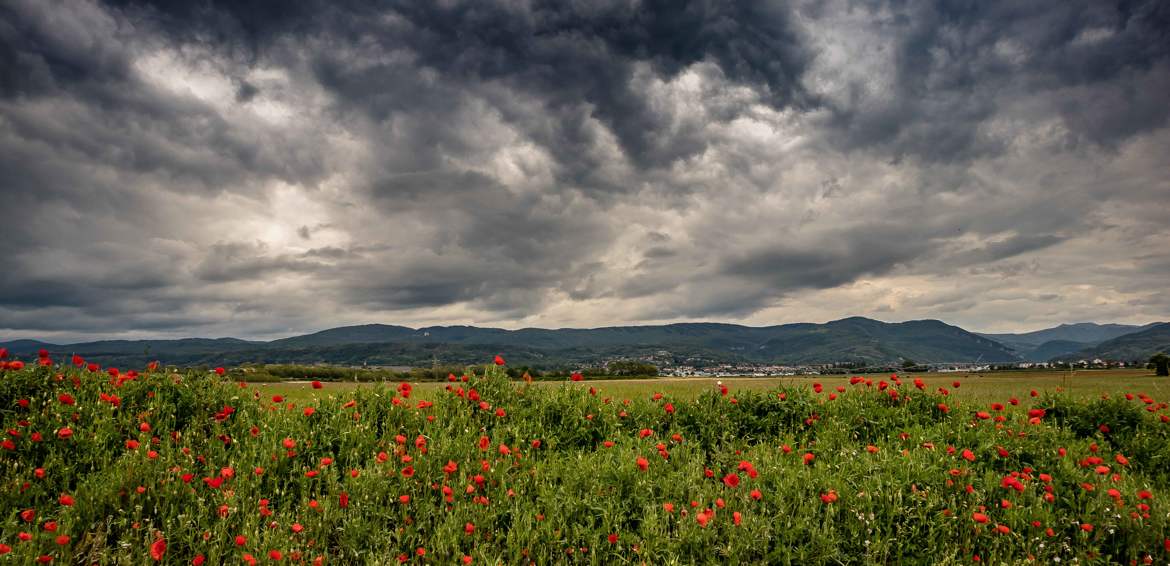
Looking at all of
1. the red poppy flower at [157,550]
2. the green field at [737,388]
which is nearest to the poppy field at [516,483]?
the red poppy flower at [157,550]

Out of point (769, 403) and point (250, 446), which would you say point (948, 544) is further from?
point (250, 446)

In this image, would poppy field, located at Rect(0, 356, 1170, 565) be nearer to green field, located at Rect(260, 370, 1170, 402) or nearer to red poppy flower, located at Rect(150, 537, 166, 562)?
red poppy flower, located at Rect(150, 537, 166, 562)

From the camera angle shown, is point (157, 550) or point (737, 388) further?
point (737, 388)

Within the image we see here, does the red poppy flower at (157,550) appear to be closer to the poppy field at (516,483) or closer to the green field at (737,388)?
the poppy field at (516,483)

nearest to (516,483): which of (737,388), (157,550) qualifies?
(157,550)

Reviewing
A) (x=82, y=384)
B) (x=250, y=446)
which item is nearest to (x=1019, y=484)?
(x=250, y=446)

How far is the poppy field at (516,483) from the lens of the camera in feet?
19.2

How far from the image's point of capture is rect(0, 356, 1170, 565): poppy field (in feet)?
19.2

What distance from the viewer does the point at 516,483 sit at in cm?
700

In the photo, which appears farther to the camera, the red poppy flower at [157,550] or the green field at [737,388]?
the green field at [737,388]

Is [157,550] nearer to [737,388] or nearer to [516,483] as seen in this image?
[516,483]

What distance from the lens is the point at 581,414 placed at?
9.52m

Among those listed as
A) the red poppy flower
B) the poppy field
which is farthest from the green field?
the red poppy flower

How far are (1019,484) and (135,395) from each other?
→ 12.7 meters
